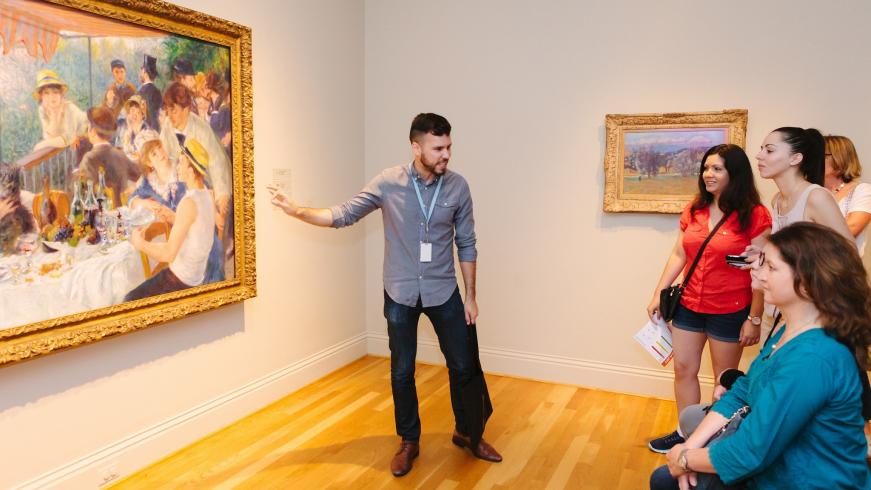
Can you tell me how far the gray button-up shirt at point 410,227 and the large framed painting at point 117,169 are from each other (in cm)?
83

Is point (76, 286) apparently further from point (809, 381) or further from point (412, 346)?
point (809, 381)

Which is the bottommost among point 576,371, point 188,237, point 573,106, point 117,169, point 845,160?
point 576,371

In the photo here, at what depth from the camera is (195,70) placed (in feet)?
10.2

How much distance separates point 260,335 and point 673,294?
2432 mm

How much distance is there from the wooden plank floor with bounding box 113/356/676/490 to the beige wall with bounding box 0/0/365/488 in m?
0.20

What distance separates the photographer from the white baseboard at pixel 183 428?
2.69 m

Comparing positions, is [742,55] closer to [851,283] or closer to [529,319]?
[529,319]

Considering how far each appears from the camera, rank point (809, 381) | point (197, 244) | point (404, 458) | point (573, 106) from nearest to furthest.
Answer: point (809, 381)
point (404, 458)
point (197, 244)
point (573, 106)

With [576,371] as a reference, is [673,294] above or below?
above

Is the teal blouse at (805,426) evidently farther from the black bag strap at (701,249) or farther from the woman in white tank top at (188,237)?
the woman in white tank top at (188,237)

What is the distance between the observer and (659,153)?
3.84 meters

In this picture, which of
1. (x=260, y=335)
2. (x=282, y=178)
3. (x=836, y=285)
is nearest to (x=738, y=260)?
(x=836, y=285)

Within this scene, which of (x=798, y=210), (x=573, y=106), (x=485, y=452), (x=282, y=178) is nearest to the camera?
(x=798, y=210)

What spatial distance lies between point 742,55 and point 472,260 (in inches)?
84.3
